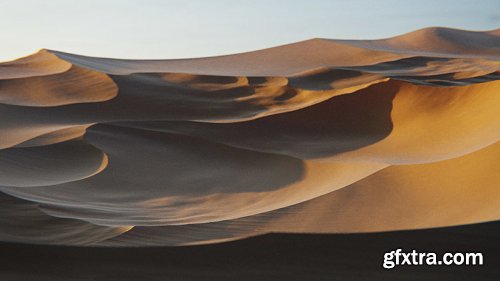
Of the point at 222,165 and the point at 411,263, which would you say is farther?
the point at 222,165

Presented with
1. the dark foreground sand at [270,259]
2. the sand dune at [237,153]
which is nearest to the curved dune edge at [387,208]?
the sand dune at [237,153]

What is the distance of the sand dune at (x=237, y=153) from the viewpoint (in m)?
4.32

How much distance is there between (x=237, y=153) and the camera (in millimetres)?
7012

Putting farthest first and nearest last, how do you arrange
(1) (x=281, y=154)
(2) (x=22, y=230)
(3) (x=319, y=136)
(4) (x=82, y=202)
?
1. (3) (x=319, y=136)
2. (1) (x=281, y=154)
3. (4) (x=82, y=202)
4. (2) (x=22, y=230)

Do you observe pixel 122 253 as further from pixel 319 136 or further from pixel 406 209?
pixel 319 136

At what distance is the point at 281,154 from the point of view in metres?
6.99

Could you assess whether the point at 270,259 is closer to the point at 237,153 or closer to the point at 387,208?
the point at 387,208

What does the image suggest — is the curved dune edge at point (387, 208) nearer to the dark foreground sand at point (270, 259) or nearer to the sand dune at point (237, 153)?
the sand dune at point (237, 153)

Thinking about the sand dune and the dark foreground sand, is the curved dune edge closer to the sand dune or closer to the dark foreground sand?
the sand dune

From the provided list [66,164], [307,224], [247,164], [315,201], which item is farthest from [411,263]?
[66,164]

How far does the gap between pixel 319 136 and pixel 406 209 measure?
3358 mm

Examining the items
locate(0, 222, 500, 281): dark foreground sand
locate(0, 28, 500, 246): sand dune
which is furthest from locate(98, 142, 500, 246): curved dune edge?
locate(0, 222, 500, 281): dark foreground sand

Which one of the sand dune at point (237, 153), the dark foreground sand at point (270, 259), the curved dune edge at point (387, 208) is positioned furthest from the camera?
the sand dune at point (237, 153)

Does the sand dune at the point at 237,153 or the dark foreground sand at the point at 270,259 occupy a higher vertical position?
the sand dune at the point at 237,153
